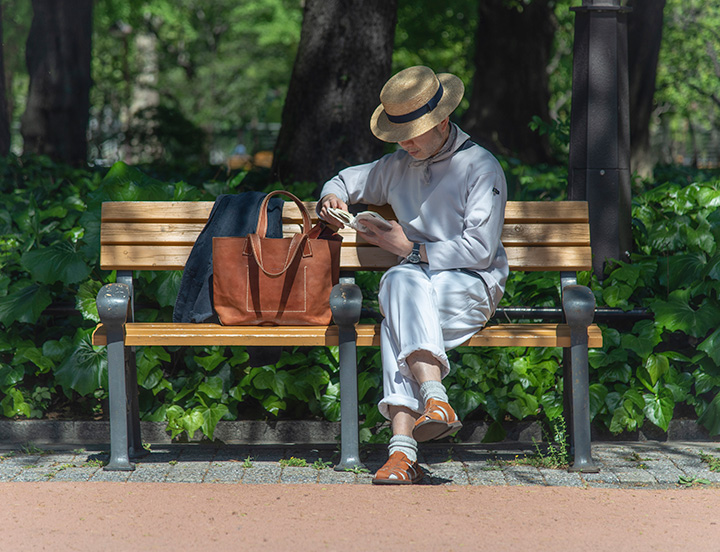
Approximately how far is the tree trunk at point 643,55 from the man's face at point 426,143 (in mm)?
4682

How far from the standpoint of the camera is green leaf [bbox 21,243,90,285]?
4.70 meters

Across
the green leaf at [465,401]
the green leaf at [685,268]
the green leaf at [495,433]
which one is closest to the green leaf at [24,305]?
the green leaf at [465,401]

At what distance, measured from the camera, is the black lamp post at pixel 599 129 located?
4.95 meters

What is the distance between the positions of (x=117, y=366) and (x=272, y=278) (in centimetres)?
80

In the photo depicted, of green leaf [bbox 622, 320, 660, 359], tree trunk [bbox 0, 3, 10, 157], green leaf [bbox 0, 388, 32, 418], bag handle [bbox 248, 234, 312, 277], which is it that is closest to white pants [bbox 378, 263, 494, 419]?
bag handle [bbox 248, 234, 312, 277]

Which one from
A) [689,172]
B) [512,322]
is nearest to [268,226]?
[512,322]

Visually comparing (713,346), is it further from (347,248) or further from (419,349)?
(347,248)

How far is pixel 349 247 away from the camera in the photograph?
4.59 m

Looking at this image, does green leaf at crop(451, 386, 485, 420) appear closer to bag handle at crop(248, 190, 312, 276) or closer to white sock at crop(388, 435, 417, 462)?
white sock at crop(388, 435, 417, 462)

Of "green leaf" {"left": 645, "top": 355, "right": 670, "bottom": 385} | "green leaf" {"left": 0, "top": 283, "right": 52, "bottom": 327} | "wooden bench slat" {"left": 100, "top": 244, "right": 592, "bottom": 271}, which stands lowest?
"green leaf" {"left": 645, "top": 355, "right": 670, "bottom": 385}

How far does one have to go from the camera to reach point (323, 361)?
15.7ft

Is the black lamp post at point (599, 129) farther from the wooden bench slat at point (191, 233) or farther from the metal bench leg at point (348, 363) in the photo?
the metal bench leg at point (348, 363)

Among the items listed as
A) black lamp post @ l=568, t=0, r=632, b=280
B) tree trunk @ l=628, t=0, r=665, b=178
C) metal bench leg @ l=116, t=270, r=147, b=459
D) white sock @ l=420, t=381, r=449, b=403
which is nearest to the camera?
white sock @ l=420, t=381, r=449, b=403

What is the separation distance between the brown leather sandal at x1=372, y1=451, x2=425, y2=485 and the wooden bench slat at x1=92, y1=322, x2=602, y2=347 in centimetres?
53
